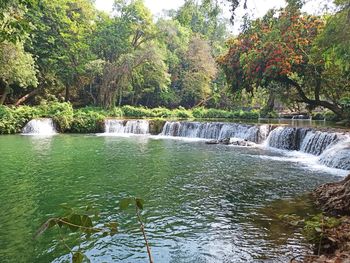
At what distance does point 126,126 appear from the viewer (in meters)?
22.1

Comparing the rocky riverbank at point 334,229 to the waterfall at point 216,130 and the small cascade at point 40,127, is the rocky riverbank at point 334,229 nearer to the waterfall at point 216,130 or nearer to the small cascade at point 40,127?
the waterfall at point 216,130

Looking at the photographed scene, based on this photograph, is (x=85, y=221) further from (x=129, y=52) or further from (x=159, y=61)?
(x=129, y=52)

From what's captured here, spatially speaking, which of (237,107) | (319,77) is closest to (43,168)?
(319,77)

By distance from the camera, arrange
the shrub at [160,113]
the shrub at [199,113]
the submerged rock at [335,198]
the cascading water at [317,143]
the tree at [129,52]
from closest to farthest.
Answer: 1. the submerged rock at [335,198]
2. the cascading water at [317,143]
3. the tree at [129,52]
4. the shrub at [160,113]
5. the shrub at [199,113]

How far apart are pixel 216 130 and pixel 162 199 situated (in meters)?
12.8

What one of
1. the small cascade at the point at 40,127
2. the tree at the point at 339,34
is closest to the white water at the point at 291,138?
the tree at the point at 339,34

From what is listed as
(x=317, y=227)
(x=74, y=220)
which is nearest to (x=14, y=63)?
(x=317, y=227)

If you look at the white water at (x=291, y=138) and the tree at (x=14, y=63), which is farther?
the tree at (x=14, y=63)

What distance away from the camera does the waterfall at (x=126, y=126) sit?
2189 cm

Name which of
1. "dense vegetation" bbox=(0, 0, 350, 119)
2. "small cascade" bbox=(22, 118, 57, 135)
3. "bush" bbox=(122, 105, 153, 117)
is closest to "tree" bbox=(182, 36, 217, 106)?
"dense vegetation" bbox=(0, 0, 350, 119)

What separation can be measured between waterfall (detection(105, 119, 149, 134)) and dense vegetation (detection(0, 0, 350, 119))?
5758 millimetres

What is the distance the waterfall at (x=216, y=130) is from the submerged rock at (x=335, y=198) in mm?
10454

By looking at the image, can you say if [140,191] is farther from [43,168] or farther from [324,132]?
[324,132]

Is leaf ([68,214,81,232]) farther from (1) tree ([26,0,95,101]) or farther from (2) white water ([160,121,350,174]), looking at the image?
(1) tree ([26,0,95,101])
